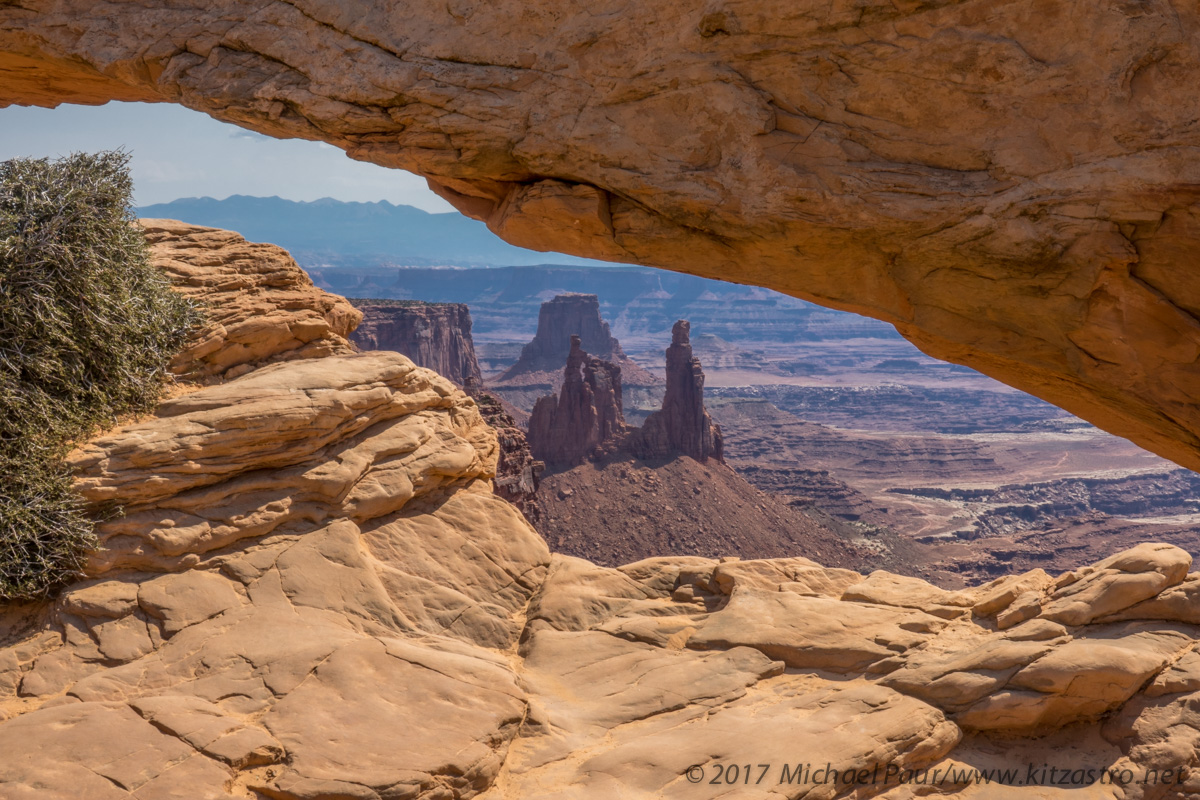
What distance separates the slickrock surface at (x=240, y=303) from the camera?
14.1 metres

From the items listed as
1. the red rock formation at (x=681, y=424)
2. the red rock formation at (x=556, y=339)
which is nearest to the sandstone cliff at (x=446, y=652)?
the red rock formation at (x=681, y=424)

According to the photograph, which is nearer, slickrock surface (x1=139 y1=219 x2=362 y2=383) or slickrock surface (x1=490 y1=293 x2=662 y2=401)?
slickrock surface (x1=139 y1=219 x2=362 y2=383)

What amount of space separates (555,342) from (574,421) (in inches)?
2984

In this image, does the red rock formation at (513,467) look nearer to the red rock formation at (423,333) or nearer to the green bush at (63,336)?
the red rock formation at (423,333)

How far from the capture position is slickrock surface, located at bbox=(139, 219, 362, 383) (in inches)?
554

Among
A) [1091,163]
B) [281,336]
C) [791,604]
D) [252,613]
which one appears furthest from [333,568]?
[1091,163]

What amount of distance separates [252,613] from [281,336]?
216 inches

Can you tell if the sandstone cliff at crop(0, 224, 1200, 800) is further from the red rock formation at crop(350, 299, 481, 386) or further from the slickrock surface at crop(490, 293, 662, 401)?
the slickrock surface at crop(490, 293, 662, 401)

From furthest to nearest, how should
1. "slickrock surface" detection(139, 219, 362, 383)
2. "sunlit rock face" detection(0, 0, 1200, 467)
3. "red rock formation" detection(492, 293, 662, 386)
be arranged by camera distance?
"red rock formation" detection(492, 293, 662, 386) → "slickrock surface" detection(139, 219, 362, 383) → "sunlit rock face" detection(0, 0, 1200, 467)

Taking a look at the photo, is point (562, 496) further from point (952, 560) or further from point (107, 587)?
point (107, 587)

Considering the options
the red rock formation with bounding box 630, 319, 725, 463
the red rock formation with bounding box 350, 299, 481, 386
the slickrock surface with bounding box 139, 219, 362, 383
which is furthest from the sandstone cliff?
the red rock formation with bounding box 350, 299, 481, 386

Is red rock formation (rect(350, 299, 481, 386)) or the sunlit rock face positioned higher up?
the sunlit rock face

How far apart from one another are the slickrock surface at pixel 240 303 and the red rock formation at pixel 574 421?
6167 cm

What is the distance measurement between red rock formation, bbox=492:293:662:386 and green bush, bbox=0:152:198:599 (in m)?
130
